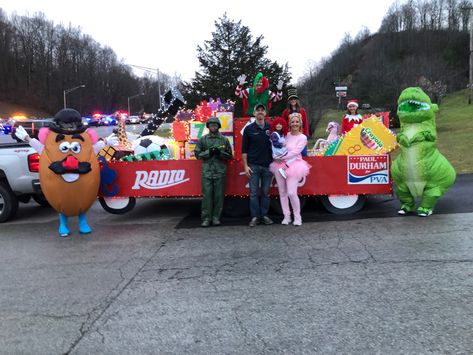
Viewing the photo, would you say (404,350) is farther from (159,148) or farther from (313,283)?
(159,148)

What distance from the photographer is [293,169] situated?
6547mm

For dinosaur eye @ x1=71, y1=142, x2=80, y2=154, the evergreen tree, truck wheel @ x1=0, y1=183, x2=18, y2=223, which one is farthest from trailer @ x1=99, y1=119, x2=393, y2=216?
the evergreen tree

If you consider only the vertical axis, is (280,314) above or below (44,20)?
below

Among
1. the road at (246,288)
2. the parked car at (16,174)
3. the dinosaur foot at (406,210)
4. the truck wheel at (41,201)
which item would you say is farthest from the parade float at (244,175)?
the truck wheel at (41,201)

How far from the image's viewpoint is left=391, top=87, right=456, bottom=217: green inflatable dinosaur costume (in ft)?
21.7

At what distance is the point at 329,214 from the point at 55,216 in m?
5.02

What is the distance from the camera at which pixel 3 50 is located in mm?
94938

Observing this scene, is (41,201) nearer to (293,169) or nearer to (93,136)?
(93,136)

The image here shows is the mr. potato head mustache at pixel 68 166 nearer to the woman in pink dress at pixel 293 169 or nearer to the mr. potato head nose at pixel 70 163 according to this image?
the mr. potato head nose at pixel 70 163

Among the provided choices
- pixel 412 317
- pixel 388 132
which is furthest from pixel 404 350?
pixel 388 132

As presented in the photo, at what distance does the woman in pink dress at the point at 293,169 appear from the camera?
6562 mm

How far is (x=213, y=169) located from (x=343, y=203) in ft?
7.34

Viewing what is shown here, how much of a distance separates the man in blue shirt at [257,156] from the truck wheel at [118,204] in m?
2.22

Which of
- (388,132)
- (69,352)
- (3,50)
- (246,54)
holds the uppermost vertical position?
(3,50)
